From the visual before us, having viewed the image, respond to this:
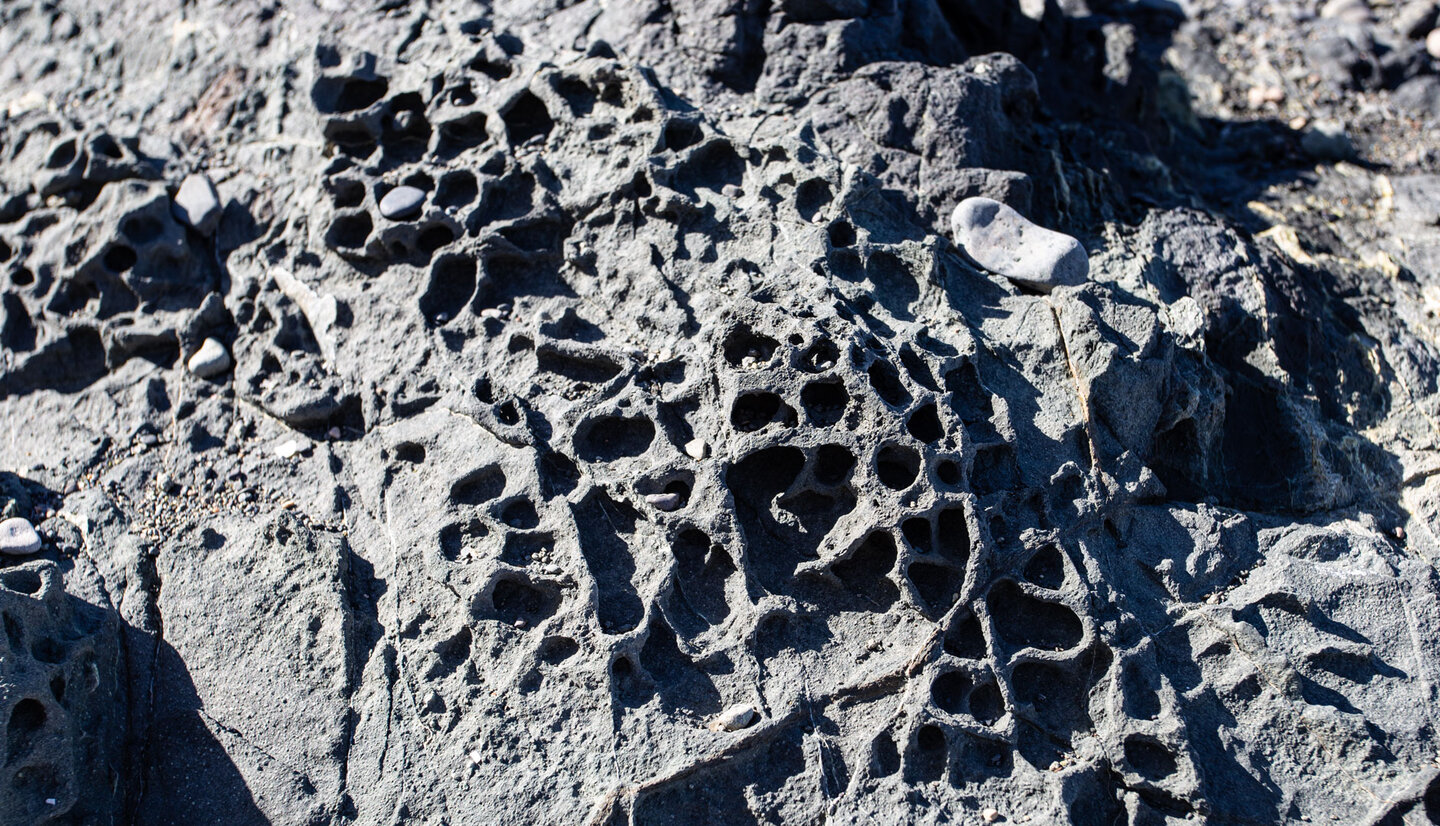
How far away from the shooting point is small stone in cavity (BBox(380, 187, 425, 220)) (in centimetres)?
386

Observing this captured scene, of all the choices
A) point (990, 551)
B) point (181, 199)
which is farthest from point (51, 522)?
point (990, 551)

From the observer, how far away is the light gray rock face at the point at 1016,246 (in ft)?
11.9

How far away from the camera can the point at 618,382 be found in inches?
133

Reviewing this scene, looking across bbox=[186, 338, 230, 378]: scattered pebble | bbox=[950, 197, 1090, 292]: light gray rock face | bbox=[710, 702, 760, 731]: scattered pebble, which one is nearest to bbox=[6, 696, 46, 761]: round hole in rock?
bbox=[186, 338, 230, 378]: scattered pebble

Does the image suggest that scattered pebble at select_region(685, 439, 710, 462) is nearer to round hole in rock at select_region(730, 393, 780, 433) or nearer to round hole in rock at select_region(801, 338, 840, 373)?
round hole in rock at select_region(730, 393, 780, 433)

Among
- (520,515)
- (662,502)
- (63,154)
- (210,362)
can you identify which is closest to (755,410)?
(662,502)

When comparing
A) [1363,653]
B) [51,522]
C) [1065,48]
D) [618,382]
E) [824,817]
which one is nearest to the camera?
[824,817]

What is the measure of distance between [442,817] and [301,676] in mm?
→ 599

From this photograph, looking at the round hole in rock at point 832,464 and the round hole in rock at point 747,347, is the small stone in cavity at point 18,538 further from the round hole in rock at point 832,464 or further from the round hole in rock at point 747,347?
the round hole in rock at point 832,464

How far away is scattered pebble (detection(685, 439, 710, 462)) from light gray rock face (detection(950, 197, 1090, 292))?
1166 mm

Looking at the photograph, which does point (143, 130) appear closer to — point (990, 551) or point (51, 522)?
point (51, 522)

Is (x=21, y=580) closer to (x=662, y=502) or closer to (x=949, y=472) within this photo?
(x=662, y=502)

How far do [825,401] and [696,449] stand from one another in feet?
1.30

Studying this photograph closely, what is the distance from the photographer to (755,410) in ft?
10.8
